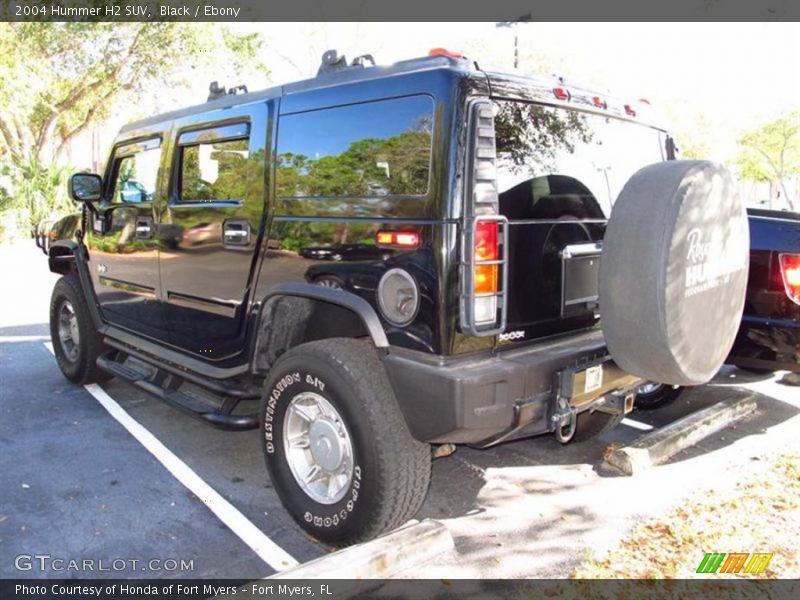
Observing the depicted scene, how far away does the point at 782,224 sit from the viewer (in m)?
4.39

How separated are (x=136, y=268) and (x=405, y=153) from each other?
2699mm

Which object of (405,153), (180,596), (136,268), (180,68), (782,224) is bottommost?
(180,596)

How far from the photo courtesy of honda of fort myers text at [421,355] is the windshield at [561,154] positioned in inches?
0.6

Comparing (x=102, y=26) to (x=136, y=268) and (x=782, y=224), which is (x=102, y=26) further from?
(x=782, y=224)

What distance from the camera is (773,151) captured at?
32344 mm

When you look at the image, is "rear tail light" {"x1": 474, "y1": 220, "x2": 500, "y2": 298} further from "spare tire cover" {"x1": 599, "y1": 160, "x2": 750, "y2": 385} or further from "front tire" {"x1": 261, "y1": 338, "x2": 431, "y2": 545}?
"front tire" {"x1": 261, "y1": 338, "x2": 431, "y2": 545}

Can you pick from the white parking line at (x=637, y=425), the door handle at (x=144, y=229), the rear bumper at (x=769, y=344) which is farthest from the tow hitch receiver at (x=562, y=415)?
the door handle at (x=144, y=229)

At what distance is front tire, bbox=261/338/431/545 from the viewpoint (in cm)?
285

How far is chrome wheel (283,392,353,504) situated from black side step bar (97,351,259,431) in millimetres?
426

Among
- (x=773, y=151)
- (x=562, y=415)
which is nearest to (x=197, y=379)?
(x=562, y=415)

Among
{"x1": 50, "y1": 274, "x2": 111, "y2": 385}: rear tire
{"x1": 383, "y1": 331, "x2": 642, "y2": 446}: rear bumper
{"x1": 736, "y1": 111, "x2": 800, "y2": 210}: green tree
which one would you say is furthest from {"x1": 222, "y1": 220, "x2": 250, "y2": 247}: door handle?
{"x1": 736, "y1": 111, "x2": 800, "y2": 210}: green tree

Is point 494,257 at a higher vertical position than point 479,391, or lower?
higher

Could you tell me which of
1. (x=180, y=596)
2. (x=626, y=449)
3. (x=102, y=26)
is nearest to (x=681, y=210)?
(x=626, y=449)

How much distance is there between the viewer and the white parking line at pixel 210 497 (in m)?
3.11
